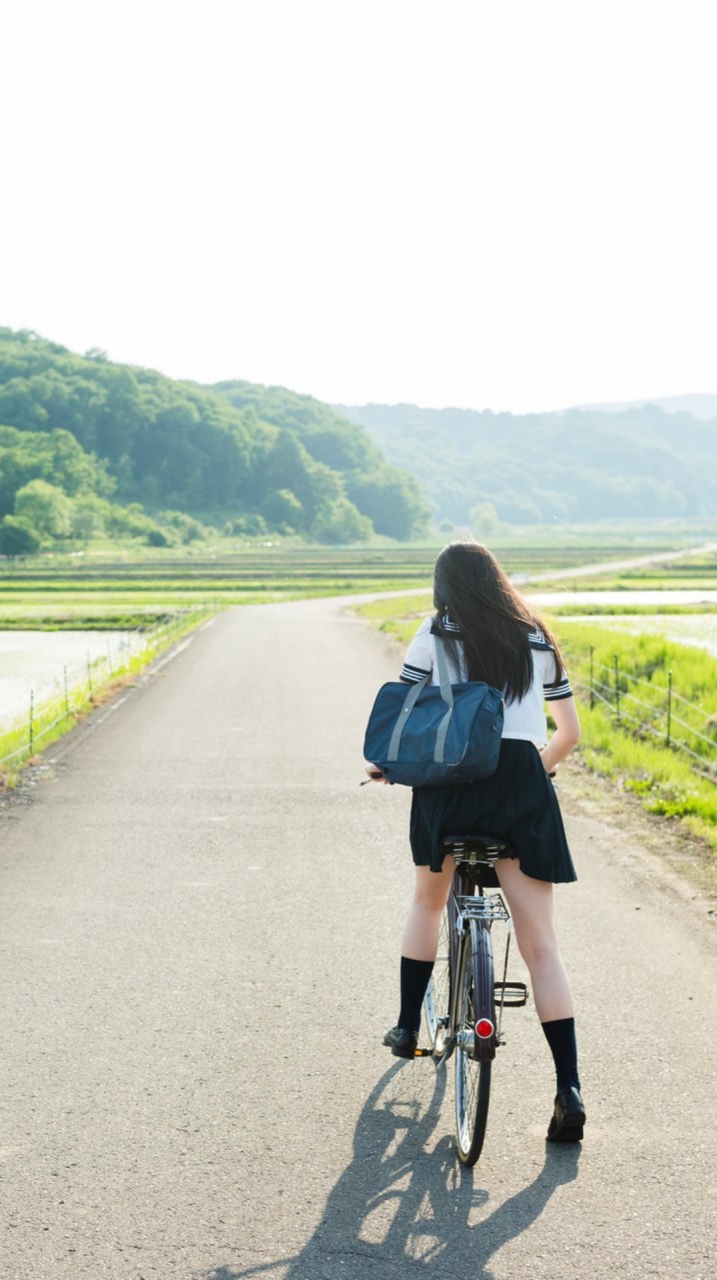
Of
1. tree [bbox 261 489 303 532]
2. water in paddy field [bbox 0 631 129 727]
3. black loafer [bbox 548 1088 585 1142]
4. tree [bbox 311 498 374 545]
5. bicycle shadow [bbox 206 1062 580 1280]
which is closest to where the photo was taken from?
bicycle shadow [bbox 206 1062 580 1280]

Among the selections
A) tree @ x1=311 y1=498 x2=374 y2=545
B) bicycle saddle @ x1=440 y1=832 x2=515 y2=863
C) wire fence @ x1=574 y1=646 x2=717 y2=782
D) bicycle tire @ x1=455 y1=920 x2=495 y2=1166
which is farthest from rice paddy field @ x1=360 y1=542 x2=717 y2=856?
tree @ x1=311 y1=498 x2=374 y2=545

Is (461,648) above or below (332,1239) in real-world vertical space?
above

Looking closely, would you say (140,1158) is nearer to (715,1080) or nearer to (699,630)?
(715,1080)

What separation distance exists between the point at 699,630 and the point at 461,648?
27.4 metres

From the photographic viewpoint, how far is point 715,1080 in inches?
174

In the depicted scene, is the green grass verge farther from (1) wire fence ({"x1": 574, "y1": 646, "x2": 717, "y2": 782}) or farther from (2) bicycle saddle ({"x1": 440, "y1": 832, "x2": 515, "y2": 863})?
(2) bicycle saddle ({"x1": 440, "y1": 832, "x2": 515, "y2": 863})

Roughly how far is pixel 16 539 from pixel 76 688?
3496 inches

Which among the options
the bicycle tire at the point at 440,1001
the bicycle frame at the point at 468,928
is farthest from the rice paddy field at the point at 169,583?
the bicycle frame at the point at 468,928

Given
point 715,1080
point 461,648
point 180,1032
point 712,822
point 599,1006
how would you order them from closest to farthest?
point 461,648 → point 715,1080 → point 180,1032 → point 599,1006 → point 712,822

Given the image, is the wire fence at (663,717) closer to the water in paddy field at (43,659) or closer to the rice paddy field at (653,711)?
the rice paddy field at (653,711)

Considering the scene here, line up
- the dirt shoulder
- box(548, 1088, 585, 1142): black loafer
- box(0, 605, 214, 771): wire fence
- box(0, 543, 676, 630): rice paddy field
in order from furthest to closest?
box(0, 543, 676, 630): rice paddy field
box(0, 605, 214, 771): wire fence
the dirt shoulder
box(548, 1088, 585, 1142): black loafer

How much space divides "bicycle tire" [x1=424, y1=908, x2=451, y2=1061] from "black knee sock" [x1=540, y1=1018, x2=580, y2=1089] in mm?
375

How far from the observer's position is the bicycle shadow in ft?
10.5

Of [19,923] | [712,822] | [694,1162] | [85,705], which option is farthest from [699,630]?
[694,1162]
